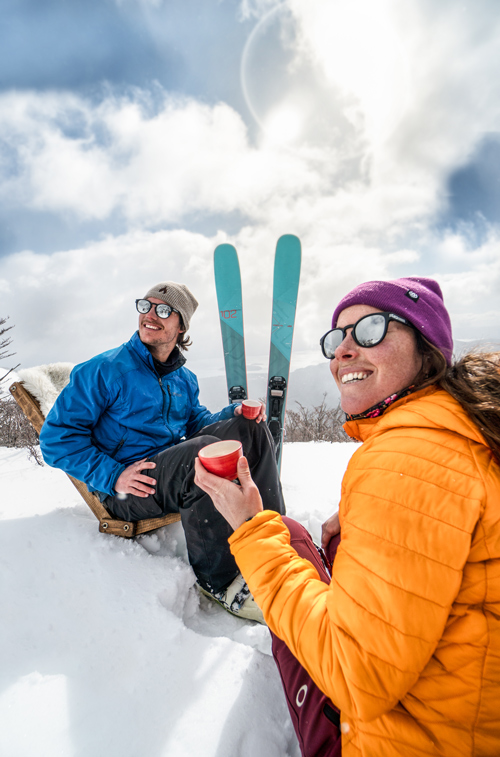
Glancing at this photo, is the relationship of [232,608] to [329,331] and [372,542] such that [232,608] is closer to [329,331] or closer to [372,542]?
[372,542]

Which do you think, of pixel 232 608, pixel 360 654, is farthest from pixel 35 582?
pixel 360 654

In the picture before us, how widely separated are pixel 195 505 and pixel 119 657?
66cm

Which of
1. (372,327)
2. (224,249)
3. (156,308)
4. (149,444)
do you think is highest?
(224,249)

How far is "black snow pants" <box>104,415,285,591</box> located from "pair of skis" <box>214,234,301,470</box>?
2.22m

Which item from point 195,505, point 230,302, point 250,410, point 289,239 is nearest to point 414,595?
point 195,505

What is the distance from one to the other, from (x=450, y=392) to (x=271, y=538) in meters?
0.66

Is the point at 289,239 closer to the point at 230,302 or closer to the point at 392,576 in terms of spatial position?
the point at 230,302

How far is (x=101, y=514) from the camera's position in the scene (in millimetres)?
2004

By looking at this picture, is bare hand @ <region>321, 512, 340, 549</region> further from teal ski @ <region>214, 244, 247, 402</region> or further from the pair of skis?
teal ski @ <region>214, 244, 247, 402</region>

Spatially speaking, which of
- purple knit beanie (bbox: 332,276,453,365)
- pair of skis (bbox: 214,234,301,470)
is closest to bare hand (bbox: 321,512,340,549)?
purple knit beanie (bbox: 332,276,453,365)

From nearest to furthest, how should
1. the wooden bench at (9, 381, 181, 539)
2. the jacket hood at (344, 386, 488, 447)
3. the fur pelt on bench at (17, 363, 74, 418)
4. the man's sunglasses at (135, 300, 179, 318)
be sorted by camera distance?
the jacket hood at (344, 386, 488, 447)
the wooden bench at (9, 381, 181, 539)
the fur pelt on bench at (17, 363, 74, 418)
the man's sunglasses at (135, 300, 179, 318)

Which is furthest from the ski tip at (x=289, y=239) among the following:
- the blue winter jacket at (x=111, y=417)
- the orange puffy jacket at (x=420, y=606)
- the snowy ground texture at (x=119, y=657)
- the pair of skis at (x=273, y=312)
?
the orange puffy jacket at (x=420, y=606)

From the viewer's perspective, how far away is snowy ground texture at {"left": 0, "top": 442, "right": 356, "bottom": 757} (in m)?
1.05

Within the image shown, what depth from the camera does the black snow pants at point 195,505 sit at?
67.2 inches
